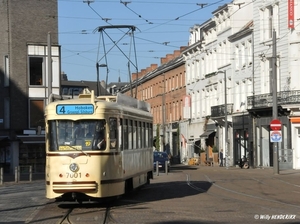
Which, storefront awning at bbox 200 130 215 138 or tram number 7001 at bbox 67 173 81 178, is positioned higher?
storefront awning at bbox 200 130 215 138

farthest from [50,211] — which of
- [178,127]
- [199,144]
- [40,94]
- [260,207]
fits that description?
[178,127]

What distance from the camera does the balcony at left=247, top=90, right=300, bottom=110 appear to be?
52625mm

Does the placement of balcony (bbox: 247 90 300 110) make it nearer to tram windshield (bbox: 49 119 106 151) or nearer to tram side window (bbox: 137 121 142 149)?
tram side window (bbox: 137 121 142 149)

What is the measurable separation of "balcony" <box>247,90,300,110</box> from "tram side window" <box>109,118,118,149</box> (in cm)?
3308

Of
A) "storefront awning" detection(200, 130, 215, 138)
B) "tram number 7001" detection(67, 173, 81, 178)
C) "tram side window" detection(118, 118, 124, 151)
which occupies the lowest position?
"tram number 7001" detection(67, 173, 81, 178)

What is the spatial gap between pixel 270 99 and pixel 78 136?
125ft

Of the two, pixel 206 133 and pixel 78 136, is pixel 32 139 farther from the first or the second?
pixel 78 136

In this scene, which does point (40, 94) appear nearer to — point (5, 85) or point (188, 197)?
point (5, 85)

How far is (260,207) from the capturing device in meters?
20.1

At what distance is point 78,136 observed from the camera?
20484 mm

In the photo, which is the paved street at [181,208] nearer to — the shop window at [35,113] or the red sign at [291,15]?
the red sign at [291,15]

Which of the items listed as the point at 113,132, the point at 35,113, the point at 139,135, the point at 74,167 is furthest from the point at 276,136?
the point at 74,167

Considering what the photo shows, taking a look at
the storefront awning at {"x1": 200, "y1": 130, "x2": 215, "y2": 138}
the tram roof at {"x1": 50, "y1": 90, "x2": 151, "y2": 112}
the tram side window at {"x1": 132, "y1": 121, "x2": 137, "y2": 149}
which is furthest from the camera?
the storefront awning at {"x1": 200, "y1": 130, "x2": 215, "y2": 138}

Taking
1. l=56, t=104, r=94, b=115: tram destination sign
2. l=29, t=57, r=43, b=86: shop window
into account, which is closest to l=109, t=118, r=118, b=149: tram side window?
l=56, t=104, r=94, b=115: tram destination sign
